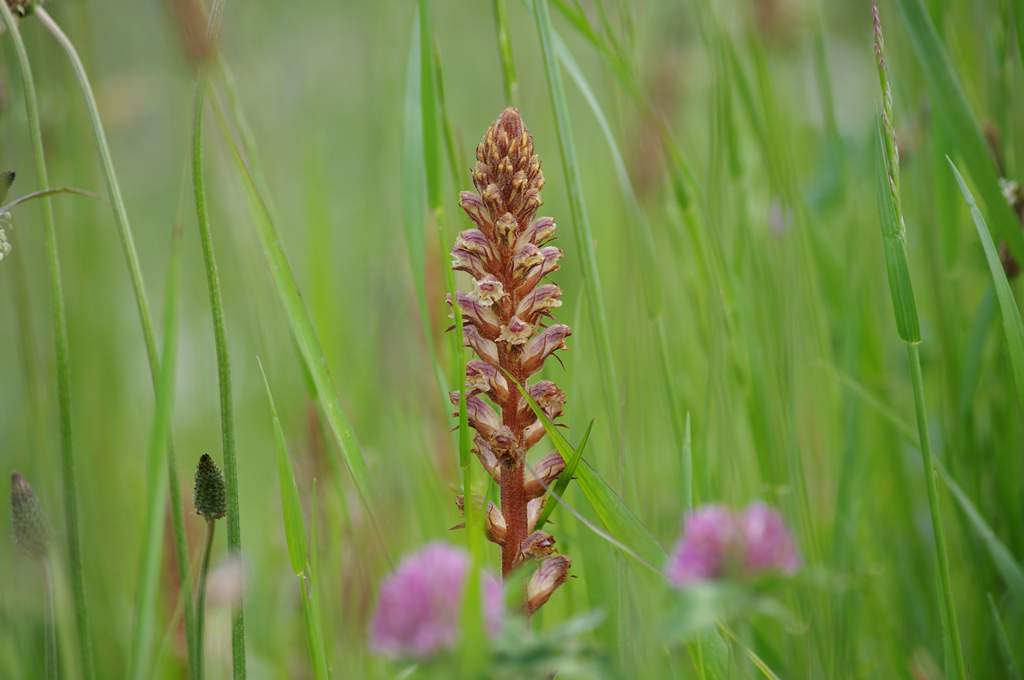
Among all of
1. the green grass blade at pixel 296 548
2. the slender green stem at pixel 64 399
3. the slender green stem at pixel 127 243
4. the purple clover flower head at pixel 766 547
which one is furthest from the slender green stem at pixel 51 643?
the purple clover flower head at pixel 766 547

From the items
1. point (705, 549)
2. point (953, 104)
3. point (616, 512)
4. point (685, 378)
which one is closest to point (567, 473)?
point (616, 512)

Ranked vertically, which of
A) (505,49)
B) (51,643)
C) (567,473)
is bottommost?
(51,643)

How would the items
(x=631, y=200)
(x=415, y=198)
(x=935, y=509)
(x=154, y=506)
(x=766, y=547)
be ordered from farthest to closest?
(x=631, y=200) < (x=415, y=198) < (x=935, y=509) < (x=154, y=506) < (x=766, y=547)

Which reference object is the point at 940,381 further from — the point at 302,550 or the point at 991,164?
the point at 302,550

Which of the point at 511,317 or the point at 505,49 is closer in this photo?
the point at 511,317

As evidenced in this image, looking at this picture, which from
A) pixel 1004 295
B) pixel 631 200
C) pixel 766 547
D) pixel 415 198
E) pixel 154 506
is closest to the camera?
pixel 766 547

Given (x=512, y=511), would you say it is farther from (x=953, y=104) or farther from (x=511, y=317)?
(x=953, y=104)

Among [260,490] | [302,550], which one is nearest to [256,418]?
[260,490]

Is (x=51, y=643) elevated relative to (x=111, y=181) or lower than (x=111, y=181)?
lower
